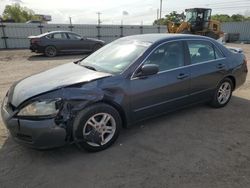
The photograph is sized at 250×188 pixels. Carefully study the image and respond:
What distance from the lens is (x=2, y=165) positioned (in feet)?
10.00

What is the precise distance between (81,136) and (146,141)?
104 cm

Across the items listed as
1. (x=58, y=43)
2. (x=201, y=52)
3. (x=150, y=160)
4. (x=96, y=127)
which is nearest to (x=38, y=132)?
(x=96, y=127)

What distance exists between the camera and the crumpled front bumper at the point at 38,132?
289 cm

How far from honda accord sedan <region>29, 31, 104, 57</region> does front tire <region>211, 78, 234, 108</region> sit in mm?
11239

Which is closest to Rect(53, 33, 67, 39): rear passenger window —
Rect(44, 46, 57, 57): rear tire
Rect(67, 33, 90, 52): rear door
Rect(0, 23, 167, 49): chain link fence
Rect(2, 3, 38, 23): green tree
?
Rect(67, 33, 90, 52): rear door

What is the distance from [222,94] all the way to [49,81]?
3.47m

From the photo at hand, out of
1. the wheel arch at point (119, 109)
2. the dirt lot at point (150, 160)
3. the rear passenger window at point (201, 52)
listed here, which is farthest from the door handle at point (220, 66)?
the wheel arch at point (119, 109)

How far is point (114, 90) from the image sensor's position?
3.34m

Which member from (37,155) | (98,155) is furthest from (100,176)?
(37,155)

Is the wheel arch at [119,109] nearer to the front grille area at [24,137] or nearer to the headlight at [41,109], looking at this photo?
the headlight at [41,109]

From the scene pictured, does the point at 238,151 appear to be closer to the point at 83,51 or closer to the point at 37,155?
the point at 37,155

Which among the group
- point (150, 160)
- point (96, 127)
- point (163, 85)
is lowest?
point (150, 160)

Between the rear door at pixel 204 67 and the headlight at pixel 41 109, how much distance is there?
2.45 metres

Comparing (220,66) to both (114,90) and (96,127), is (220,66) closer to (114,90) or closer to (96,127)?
(114,90)
